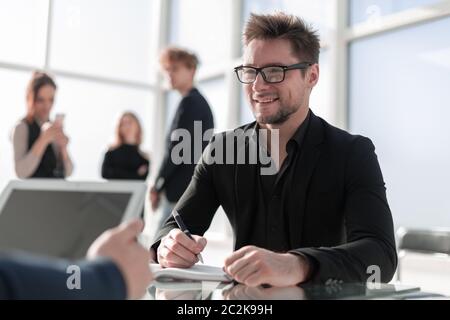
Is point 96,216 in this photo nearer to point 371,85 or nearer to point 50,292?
point 50,292

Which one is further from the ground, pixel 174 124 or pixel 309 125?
pixel 174 124

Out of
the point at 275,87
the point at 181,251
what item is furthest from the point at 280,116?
the point at 181,251

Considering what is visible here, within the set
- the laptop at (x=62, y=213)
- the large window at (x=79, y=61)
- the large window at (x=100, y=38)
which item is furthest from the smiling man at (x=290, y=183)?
the large window at (x=100, y=38)

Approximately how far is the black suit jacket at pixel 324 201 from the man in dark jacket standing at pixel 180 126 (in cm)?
134

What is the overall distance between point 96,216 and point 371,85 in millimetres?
3034

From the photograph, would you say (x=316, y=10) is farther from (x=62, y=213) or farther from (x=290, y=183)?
(x=62, y=213)

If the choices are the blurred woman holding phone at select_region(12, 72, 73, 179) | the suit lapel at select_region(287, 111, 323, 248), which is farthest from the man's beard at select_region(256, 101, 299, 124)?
the blurred woman holding phone at select_region(12, 72, 73, 179)

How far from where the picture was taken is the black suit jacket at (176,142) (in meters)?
2.86

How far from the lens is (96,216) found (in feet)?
2.69

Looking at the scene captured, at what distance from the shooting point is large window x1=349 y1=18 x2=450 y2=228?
3051 mm

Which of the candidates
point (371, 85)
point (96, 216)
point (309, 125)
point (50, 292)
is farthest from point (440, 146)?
point (50, 292)

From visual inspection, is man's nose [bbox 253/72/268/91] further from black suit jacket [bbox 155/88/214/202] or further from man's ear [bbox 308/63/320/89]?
black suit jacket [bbox 155/88/214/202]

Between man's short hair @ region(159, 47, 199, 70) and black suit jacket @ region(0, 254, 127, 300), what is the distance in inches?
99.5

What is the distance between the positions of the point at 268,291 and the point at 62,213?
1.23ft
